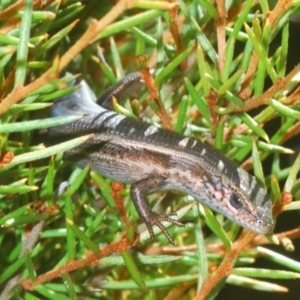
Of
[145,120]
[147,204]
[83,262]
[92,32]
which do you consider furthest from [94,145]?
[92,32]

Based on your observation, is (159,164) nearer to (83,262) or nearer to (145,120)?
(145,120)

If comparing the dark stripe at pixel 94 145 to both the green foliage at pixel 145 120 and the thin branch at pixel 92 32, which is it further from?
the thin branch at pixel 92 32

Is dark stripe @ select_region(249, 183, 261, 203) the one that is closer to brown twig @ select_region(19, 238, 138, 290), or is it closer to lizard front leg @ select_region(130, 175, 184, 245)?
lizard front leg @ select_region(130, 175, 184, 245)

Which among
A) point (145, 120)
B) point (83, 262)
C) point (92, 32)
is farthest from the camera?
point (145, 120)

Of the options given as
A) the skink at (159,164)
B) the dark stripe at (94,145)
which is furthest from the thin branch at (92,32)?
the dark stripe at (94,145)

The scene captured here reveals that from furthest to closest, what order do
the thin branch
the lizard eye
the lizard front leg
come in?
the lizard eye < the lizard front leg < the thin branch

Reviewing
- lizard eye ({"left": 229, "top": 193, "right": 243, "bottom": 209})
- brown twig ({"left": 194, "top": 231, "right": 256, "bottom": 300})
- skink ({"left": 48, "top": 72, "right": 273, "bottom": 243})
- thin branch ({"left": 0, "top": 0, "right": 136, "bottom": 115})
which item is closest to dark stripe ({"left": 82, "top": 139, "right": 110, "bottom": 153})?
skink ({"left": 48, "top": 72, "right": 273, "bottom": 243})
